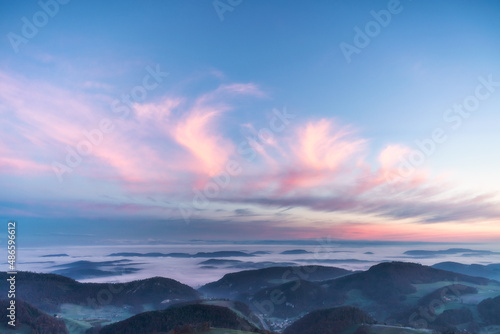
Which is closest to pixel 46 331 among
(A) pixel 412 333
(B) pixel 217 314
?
(B) pixel 217 314

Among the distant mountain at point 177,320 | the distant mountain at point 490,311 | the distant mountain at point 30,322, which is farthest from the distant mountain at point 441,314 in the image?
the distant mountain at point 30,322

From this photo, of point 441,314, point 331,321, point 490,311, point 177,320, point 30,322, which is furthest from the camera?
point 441,314

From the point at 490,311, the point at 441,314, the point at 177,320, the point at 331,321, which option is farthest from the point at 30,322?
the point at 490,311

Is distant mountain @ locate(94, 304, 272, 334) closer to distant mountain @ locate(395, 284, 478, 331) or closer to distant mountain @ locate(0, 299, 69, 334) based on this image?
distant mountain @ locate(0, 299, 69, 334)

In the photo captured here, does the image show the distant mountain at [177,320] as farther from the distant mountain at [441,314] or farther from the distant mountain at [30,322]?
the distant mountain at [441,314]

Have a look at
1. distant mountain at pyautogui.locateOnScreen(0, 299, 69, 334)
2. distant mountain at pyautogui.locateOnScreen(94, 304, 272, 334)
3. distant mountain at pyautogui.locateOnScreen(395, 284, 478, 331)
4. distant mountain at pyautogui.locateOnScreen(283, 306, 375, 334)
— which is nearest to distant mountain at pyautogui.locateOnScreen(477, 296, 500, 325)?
distant mountain at pyautogui.locateOnScreen(395, 284, 478, 331)

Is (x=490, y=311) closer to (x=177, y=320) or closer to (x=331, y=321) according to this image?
(x=331, y=321)
